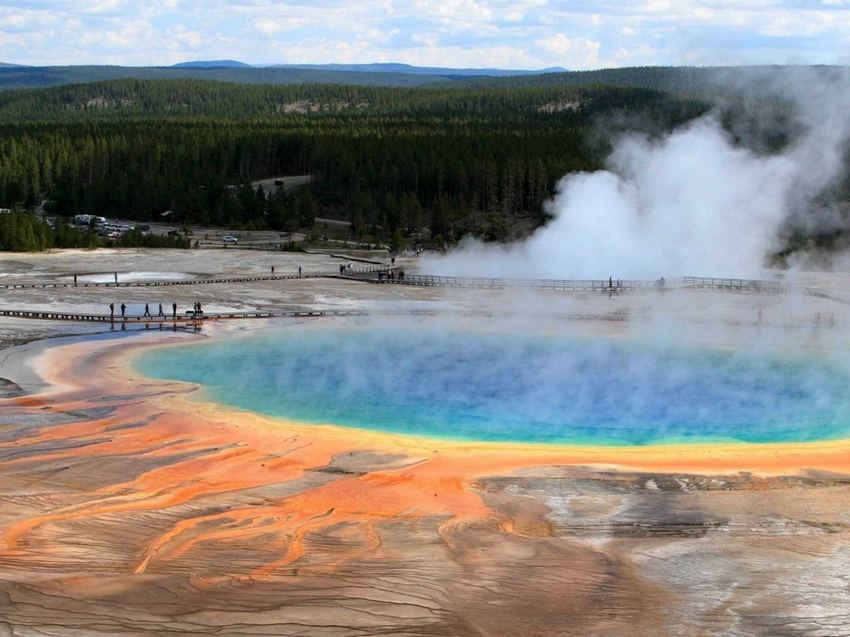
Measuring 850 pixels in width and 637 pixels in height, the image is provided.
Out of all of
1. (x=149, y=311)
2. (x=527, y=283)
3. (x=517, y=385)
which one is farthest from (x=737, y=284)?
(x=149, y=311)

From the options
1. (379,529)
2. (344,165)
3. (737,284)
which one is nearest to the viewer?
(379,529)

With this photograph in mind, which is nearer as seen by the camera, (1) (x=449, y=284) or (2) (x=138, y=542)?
(2) (x=138, y=542)

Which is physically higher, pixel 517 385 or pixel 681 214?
pixel 681 214

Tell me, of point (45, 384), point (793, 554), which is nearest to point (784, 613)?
point (793, 554)

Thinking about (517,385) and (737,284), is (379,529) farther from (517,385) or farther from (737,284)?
(737,284)

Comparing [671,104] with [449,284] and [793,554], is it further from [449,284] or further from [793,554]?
[793,554]
